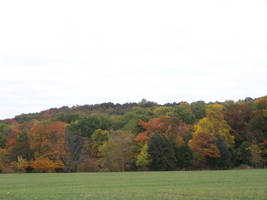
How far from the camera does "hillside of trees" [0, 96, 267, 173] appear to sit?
7812 centimetres

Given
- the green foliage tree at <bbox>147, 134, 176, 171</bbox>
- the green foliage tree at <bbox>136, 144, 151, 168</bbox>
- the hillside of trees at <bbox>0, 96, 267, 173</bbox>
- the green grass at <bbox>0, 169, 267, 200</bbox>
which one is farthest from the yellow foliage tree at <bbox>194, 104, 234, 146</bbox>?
the green grass at <bbox>0, 169, 267, 200</bbox>

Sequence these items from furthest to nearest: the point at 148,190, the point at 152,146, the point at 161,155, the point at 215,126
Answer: the point at 215,126 < the point at 152,146 < the point at 161,155 < the point at 148,190

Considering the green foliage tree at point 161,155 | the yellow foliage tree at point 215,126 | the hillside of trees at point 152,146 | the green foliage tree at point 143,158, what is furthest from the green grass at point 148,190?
the yellow foliage tree at point 215,126

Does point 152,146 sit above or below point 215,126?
below

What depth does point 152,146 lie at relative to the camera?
259 ft

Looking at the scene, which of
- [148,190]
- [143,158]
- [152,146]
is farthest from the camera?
[143,158]

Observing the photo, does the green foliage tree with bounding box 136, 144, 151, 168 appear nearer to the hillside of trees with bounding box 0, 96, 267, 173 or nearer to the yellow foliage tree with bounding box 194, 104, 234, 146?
the hillside of trees with bounding box 0, 96, 267, 173

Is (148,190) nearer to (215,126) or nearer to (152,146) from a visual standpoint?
(152,146)

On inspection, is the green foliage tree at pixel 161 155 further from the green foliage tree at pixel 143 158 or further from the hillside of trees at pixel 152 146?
the green foliage tree at pixel 143 158

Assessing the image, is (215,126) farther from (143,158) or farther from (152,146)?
(143,158)

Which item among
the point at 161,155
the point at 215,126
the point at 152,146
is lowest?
the point at 161,155

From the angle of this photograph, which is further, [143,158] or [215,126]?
[215,126]

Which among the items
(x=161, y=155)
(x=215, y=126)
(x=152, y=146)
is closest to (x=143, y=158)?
(x=152, y=146)

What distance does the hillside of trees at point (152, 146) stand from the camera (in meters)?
78.1
